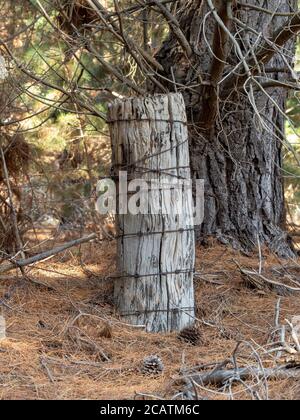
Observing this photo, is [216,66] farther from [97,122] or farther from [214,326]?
[97,122]

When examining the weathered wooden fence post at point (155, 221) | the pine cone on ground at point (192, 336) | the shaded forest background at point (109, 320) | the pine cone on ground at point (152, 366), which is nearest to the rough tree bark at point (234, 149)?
the shaded forest background at point (109, 320)

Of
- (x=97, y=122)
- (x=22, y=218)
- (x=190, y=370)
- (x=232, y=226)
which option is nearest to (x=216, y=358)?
(x=190, y=370)

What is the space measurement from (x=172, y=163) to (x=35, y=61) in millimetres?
3484

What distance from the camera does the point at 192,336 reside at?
13.0 ft

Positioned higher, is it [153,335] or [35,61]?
[35,61]

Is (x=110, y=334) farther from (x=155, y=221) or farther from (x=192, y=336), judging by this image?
(x=155, y=221)

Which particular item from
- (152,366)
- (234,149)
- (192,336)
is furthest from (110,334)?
(234,149)

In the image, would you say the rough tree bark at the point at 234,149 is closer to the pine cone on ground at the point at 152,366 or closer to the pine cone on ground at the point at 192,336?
the pine cone on ground at the point at 192,336

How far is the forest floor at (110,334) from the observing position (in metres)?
3.28

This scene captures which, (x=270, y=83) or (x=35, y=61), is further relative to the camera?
(x=35, y=61)

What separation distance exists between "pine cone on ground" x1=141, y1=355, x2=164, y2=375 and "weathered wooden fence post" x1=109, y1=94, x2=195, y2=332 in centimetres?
71

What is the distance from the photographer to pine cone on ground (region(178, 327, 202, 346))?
3967mm

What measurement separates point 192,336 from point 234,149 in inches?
78.3

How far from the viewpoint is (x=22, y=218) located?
270 inches
